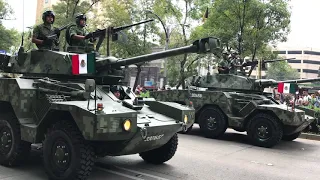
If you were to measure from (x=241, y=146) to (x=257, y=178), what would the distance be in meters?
3.63

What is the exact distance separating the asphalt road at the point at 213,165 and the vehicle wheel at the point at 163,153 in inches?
5.6

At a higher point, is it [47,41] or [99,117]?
[47,41]

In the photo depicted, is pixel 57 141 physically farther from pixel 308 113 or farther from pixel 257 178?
pixel 308 113

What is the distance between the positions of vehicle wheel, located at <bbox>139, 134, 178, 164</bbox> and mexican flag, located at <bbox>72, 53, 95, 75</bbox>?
2.21m

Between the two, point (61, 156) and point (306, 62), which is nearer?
point (61, 156)

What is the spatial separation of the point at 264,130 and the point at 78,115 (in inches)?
266

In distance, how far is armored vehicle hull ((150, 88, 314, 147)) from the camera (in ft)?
32.9

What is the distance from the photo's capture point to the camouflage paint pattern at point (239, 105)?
32.5 feet

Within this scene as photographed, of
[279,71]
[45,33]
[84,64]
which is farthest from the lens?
[279,71]

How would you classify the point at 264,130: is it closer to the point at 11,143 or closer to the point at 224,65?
the point at 224,65

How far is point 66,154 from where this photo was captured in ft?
17.6

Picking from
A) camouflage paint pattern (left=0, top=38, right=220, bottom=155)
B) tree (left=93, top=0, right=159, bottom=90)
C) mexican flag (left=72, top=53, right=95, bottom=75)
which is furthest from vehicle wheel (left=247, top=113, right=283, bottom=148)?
tree (left=93, top=0, right=159, bottom=90)

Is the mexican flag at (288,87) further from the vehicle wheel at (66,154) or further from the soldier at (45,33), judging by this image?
the vehicle wheel at (66,154)

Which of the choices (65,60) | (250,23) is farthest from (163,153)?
(250,23)
